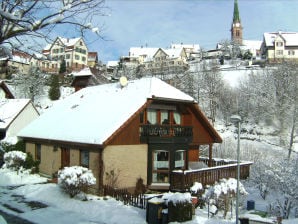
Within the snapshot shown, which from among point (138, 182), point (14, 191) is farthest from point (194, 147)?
point (14, 191)

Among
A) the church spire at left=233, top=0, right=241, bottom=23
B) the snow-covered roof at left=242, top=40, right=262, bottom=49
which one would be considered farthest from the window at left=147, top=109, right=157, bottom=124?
the church spire at left=233, top=0, right=241, bottom=23

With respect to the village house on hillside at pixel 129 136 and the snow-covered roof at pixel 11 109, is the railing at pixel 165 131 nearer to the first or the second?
the village house on hillside at pixel 129 136

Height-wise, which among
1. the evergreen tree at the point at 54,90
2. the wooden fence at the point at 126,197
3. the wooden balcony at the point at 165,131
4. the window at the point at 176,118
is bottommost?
the wooden fence at the point at 126,197

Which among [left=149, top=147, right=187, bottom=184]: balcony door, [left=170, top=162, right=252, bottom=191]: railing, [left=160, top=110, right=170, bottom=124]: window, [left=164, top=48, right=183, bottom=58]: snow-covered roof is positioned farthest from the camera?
[left=164, top=48, right=183, bottom=58]: snow-covered roof

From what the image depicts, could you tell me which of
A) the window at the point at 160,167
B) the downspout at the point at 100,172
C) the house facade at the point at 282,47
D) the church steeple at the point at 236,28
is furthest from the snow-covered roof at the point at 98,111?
the church steeple at the point at 236,28

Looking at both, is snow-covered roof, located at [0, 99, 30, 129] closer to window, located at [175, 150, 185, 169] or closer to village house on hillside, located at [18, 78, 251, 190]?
village house on hillside, located at [18, 78, 251, 190]

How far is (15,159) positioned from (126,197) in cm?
1116

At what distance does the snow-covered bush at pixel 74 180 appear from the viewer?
17047 millimetres

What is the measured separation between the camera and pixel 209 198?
1554 centimetres

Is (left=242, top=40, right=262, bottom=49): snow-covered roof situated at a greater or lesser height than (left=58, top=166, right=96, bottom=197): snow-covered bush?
greater

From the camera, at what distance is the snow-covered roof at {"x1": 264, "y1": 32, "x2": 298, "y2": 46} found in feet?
360

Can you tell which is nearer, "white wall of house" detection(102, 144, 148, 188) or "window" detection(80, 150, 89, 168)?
"white wall of house" detection(102, 144, 148, 188)

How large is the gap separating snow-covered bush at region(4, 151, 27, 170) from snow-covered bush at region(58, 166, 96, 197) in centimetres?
848

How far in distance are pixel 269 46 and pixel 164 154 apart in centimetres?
9940
